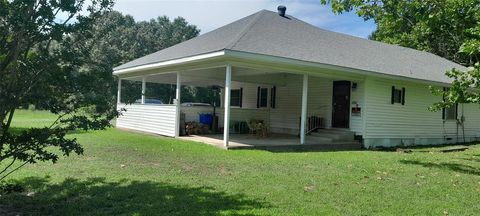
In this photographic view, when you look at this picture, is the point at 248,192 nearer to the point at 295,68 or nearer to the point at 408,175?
the point at 408,175

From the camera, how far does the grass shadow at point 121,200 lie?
18.5 feet

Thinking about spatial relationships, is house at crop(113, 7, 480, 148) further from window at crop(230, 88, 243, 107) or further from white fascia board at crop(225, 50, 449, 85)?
window at crop(230, 88, 243, 107)

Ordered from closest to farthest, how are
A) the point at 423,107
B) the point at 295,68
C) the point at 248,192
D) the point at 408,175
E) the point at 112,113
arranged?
the point at 112,113
the point at 248,192
the point at 408,175
the point at 295,68
the point at 423,107

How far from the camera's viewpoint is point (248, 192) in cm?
671

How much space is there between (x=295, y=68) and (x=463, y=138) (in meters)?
11.1

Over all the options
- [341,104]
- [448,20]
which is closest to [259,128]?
[341,104]

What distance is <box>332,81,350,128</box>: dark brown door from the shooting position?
53.2 feet

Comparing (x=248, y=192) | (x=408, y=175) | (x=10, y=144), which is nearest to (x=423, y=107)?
(x=408, y=175)

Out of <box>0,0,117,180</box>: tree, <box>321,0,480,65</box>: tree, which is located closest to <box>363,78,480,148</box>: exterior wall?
<box>321,0,480,65</box>: tree

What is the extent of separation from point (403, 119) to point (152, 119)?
9.66 metres

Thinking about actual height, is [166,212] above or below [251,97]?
below

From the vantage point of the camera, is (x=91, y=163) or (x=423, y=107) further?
(x=423, y=107)

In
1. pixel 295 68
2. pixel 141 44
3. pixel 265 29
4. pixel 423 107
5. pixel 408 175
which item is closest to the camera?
pixel 408 175

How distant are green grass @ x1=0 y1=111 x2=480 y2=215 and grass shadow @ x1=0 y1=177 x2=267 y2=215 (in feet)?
0.04
